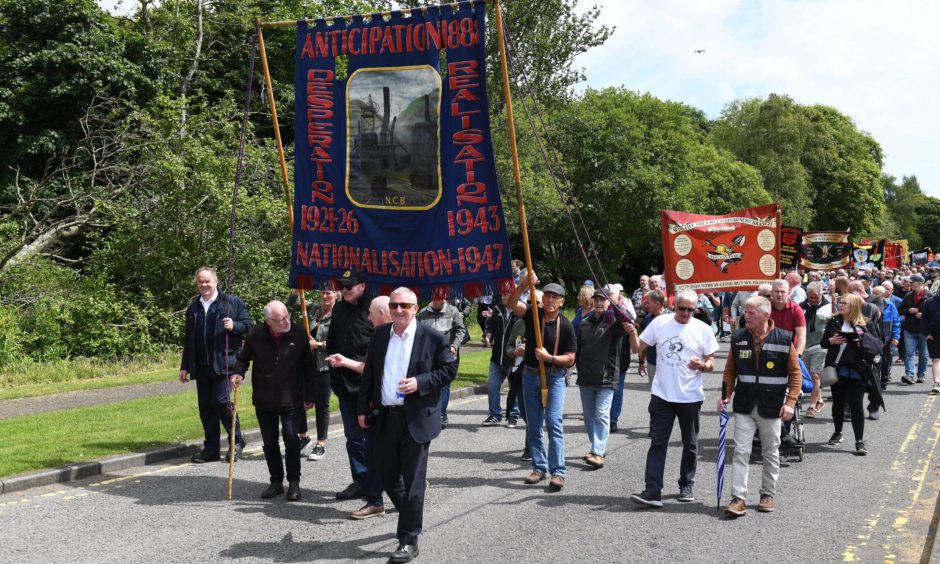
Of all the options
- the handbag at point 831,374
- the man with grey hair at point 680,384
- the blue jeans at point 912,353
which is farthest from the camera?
the blue jeans at point 912,353

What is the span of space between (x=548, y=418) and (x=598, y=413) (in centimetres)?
111

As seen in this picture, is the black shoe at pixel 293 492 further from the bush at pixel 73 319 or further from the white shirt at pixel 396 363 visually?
the bush at pixel 73 319

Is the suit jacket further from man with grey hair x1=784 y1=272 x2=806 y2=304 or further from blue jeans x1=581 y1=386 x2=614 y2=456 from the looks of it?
man with grey hair x1=784 y1=272 x2=806 y2=304

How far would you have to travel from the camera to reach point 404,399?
6.40 m

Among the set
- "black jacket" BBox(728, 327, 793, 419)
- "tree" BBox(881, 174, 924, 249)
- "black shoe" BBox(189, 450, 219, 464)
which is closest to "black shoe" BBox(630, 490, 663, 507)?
"black jacket" BBox(728, 327, 793, 419)

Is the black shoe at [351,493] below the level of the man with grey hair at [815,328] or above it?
below

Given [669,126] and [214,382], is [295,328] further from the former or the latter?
[669,126]

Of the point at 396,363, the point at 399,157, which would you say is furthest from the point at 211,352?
the point at 396,363

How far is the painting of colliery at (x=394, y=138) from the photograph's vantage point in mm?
Answer: 8266

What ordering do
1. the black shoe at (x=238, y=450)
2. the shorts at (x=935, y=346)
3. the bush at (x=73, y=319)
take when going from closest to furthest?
the black shoe at (x=238, y=450), the shorts at (x=935, y=346), the bush at (x=73, y=319)

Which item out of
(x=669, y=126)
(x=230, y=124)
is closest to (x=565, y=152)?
(x=669, y=126)

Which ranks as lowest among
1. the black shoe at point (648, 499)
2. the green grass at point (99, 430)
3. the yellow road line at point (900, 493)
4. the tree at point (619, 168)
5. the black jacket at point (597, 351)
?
the yellow road line at point (900, 493)

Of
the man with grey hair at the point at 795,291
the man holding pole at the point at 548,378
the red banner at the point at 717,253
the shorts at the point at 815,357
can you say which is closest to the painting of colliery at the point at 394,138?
the man holding pole at the point at 548,378

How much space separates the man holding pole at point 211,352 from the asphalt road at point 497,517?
0.47m
